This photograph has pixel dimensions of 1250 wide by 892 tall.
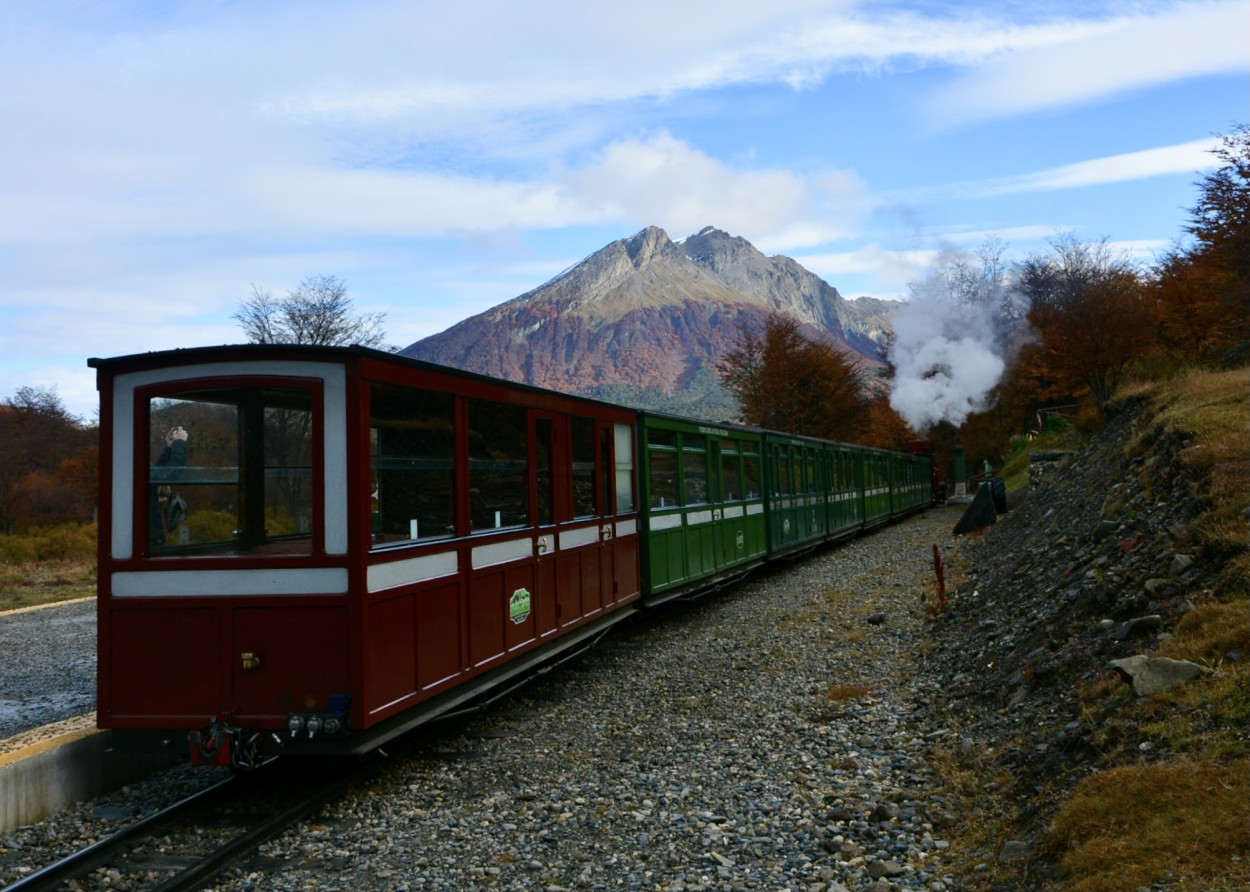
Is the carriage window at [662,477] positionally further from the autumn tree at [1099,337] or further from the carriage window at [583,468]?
the autumn tree at [1099,337]

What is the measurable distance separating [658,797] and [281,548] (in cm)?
256

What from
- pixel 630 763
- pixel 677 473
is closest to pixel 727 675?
pixel 630 763

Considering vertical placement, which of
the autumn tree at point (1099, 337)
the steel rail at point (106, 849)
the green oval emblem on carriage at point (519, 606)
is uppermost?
the autumn tree at point (1099, 337)

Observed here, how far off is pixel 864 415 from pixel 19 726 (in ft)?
128

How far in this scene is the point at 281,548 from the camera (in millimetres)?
5863

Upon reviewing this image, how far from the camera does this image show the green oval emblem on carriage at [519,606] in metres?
7.59

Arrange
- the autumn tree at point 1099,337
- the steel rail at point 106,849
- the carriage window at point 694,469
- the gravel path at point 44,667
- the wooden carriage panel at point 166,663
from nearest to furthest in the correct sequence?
the steel rail at point 106,849 < the wooden carriage panel at point 166,663 < the gravel path at point 44,667 < the carriage window at point 694,469 < the autumn tree at point 1099,337

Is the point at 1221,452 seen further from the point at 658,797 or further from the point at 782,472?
the point at 782,472

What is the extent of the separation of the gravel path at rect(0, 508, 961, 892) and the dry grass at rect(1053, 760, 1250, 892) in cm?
61

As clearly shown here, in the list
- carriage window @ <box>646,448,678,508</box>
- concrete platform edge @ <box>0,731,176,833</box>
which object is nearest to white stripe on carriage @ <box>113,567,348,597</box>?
concrete platform edge @ <box>0,731,176,833</box>

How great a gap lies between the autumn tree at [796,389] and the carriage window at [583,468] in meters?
31.8

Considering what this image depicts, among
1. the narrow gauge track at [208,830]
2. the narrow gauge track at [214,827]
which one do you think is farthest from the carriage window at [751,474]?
the narrow gauge track at [208,830]

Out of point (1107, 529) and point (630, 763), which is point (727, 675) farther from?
point (1107, 529)

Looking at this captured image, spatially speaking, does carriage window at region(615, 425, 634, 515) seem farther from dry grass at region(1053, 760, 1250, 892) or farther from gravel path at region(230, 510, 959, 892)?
dry grass at region(1053, 760, 1250, 892)
